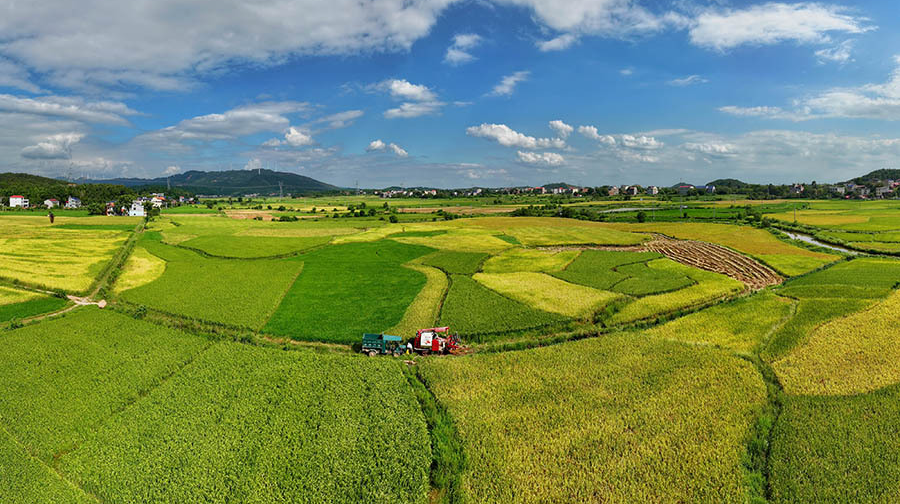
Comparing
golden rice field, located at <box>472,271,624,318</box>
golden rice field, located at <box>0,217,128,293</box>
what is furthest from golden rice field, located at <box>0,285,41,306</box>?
golden rice field, located at <box>472,271,624,318</box>

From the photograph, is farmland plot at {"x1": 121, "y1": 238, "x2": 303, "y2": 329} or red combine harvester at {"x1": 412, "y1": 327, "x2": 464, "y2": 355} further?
farmland plot at {"x1": 121, "y1": 238, "x2": 303, "y2": 329}

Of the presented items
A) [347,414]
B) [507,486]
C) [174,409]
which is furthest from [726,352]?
[174,409]

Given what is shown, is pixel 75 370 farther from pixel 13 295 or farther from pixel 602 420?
pixel 602 420

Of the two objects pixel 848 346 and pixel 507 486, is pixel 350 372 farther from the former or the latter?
pixel 848 346

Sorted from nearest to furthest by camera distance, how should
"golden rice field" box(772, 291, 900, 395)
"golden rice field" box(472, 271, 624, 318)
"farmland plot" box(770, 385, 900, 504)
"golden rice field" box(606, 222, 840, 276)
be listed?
"farmland plot" box(770, 385, 900, 504)
"golden rice field" box(772, 291, 900, 395)
"golden rice field" box(472, 271, 624, 318)
"golden rice field" box(606, 222, 840, 276)

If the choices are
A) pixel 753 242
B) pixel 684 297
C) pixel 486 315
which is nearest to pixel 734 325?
pixel 684 297

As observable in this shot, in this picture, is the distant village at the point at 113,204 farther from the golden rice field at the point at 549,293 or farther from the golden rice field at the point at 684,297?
the golden rice field at the point at 684,297

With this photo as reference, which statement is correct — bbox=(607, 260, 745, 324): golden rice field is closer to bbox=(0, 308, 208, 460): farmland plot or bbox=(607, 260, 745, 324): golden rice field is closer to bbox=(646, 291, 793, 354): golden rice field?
bbox=(646, 291, 793, 354): golden rice field
